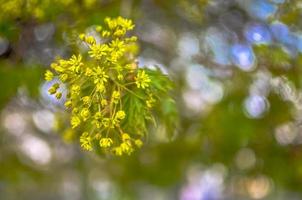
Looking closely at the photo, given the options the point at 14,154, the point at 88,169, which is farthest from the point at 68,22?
the point at 88,169

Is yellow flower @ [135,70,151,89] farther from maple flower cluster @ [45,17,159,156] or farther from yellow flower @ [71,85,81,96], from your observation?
yellow flower @ [71,85,81,96]

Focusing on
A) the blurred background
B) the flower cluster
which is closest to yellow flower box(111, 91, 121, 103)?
the flower cluster

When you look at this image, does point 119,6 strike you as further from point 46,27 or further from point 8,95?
point 8,95

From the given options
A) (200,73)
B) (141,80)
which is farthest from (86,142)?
(200,73)

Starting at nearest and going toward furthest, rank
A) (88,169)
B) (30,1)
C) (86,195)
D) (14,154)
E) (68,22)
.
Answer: (30,1) < (68,22) < (14,154) < (88,169) < (86,195)

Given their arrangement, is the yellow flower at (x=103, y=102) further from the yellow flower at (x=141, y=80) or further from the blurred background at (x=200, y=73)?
the blurred background at (x=200, y=73)

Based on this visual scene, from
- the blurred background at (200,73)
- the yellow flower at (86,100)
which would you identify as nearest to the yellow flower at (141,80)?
the yellow flower at (86,100)
